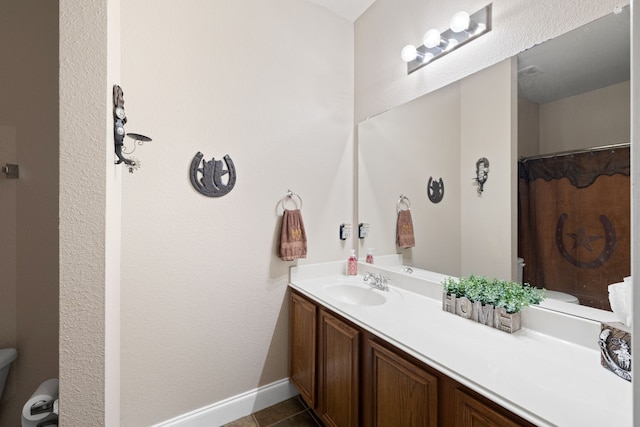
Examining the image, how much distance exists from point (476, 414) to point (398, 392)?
32 centimetres

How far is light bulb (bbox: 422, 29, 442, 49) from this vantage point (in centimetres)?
144

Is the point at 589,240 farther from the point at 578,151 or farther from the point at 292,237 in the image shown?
the point at 292,237

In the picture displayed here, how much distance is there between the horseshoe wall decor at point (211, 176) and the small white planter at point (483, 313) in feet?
4.54

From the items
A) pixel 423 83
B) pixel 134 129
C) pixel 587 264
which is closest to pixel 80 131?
pixel 134 129

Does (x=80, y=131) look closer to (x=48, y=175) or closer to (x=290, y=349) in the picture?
(x=48, y=175)

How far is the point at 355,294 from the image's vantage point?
1780 mm

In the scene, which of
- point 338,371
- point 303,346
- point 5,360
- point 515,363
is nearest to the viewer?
point 515,363

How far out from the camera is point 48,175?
1.36 metres

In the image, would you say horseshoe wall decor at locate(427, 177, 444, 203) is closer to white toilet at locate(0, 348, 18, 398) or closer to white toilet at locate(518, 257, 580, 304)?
white toilet at locate(518, 257, 580, 304)

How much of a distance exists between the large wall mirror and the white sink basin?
1.20ft

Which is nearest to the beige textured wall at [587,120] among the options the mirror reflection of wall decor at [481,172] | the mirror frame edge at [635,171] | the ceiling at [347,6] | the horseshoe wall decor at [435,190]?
the mirror reflection of wall decor at [481,172]

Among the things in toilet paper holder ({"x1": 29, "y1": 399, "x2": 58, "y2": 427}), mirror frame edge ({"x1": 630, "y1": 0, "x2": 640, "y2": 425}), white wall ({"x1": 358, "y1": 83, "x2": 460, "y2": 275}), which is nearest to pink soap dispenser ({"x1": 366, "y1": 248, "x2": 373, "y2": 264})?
white wall ({"x1": 358, "y1": 83, "x2": 460, "y2": 275})

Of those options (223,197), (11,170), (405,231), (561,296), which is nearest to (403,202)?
(405,231)

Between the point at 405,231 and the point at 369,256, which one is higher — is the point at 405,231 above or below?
above
